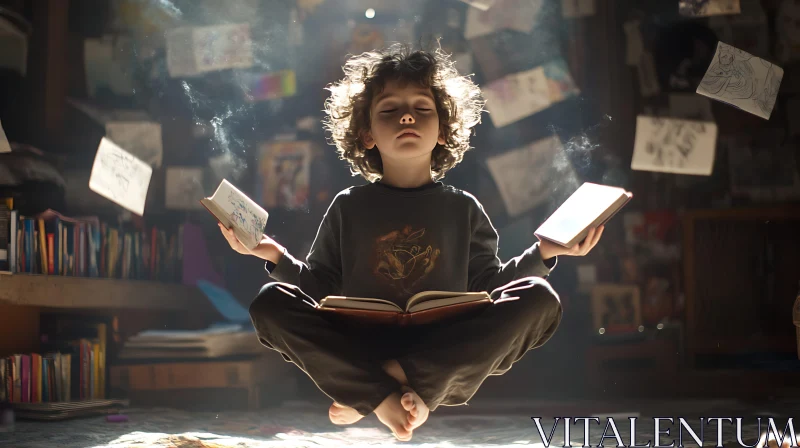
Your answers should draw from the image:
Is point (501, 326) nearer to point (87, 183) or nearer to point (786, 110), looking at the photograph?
point (786, 110)

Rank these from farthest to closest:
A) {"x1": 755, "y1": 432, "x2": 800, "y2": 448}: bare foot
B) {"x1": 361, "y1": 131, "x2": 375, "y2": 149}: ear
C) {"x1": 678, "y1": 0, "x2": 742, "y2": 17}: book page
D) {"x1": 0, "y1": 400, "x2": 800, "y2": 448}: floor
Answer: {"x1": 678, "y1": 0, "x2": 742, "y2": 17}: book page → {"x1": 0, "y1": 400, "x2": 800, "y2": 448}: floor → {"x1": 755, "y1": 432, "x2": 800, "y2": 448}: bare foot → {"x1": 361, "y1": 131, "x2": 375, "y2": 149}: ear

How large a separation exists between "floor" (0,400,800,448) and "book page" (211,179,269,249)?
0.62m

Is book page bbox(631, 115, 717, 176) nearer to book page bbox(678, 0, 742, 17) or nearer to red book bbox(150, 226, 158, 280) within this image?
book page bbox(678, 0, 742, 17)

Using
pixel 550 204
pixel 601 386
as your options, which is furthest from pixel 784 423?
pixel 550 204

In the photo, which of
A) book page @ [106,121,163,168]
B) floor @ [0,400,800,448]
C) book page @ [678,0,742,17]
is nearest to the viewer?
floor @ [0,400,800,448]

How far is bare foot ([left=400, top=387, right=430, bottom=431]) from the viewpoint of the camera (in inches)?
46.3

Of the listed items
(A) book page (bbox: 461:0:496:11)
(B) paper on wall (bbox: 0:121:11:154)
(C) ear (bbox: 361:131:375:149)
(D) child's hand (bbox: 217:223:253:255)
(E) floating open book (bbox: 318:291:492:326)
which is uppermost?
(A) book page (bbox: 461:0:496:11)

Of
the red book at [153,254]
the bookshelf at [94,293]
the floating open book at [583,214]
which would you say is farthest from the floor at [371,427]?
the floating open book at [583,214]

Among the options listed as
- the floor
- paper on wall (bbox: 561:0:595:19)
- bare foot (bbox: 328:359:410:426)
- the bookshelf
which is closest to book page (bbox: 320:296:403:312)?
bare foot (bbox: 328:359:410:426)

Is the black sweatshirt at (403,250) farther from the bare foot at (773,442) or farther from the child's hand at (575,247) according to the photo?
the bare foot at (773,442)

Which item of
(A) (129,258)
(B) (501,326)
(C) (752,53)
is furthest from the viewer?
(A) (129,258)

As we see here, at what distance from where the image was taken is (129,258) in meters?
2.39

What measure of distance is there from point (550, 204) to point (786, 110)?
2.47 ft

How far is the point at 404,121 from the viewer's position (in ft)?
4.57
